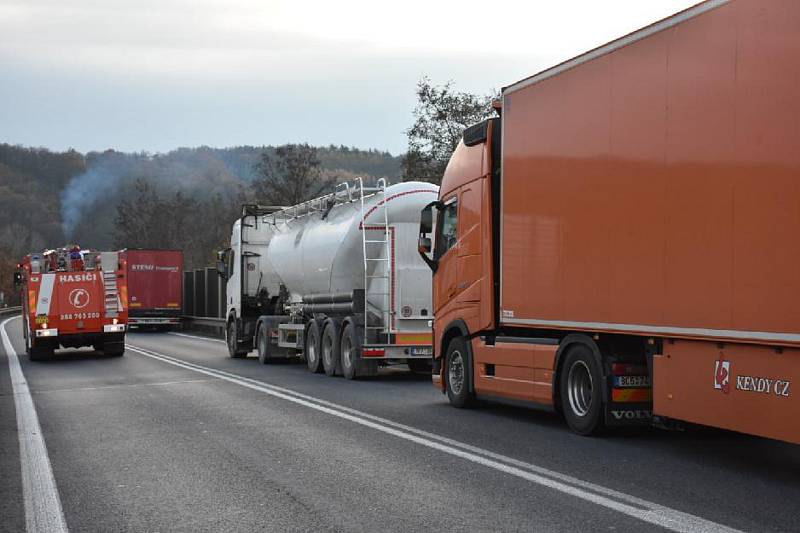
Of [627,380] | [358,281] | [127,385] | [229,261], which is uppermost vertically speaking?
[229,261]

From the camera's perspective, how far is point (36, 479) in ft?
28.7

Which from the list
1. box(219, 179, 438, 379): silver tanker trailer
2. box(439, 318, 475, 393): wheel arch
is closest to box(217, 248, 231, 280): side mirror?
box(219, 179, 438, 379): silver tanker trailer

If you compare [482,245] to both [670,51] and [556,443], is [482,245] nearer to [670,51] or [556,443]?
[556,443]

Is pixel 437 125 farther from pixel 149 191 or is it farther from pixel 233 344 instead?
pixel 149 191

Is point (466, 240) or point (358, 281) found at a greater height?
point (466, 240)

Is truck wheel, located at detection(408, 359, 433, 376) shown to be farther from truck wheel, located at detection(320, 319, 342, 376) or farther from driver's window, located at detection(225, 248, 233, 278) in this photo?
driver's window, located at detection(225, 248, 233, 278)

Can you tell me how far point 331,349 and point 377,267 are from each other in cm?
215

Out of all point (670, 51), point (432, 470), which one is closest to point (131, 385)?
point (432, 470)

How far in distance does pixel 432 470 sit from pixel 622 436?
2941 mm

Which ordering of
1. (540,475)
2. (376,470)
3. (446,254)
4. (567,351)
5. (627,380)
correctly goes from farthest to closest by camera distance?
1. (446,254)
2. (567,351)
3. (627,380)
4. (376,470)
5. (540,475)

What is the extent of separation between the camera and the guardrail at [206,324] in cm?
4275

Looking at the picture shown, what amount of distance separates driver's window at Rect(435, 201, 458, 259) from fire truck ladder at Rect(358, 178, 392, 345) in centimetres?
455

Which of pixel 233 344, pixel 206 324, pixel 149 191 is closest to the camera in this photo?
pixel 233 344

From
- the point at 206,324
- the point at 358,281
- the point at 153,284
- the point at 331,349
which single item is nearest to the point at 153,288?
the point at 153,284
